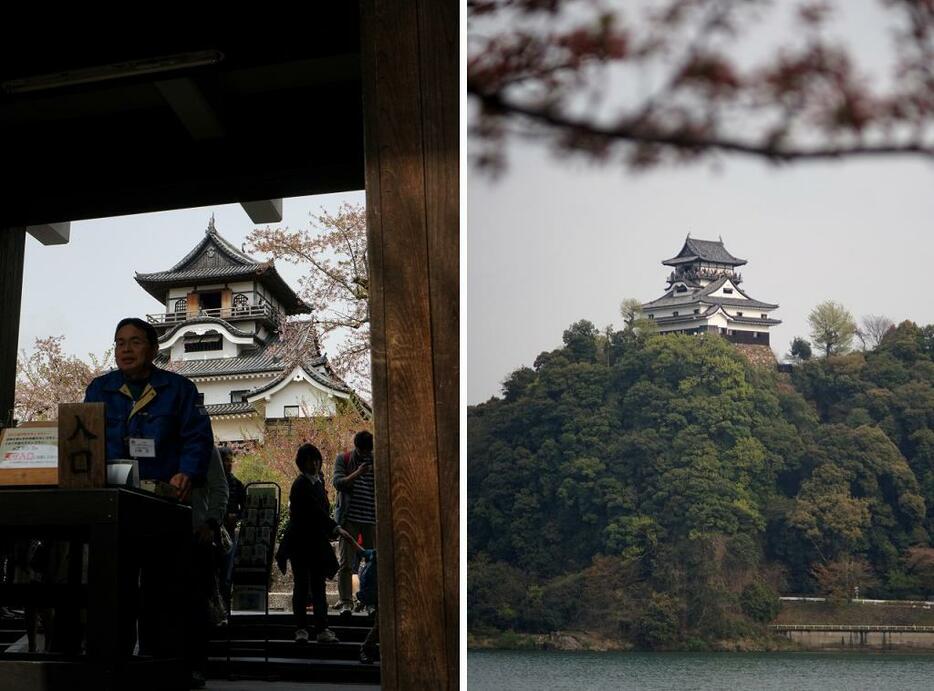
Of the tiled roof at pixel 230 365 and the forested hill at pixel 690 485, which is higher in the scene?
the tiled roof at pixel 230 365

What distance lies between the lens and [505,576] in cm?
865

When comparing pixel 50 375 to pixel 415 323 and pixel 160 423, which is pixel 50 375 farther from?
pixel 415 323

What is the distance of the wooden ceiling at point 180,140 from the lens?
10.7 feet

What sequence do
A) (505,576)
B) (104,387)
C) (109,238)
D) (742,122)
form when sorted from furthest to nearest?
(109,238), (505,576), (742,122), (104,387)

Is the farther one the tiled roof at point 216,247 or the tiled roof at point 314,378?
the tiled roof at point 216,247

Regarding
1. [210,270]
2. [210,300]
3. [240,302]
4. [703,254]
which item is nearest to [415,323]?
[703,254]

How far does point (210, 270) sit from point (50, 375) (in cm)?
555

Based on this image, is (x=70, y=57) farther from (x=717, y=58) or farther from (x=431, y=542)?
(x=717, y=58)

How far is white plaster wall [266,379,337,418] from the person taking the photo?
49.1 feet

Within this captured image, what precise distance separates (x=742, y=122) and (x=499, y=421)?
4379 mm

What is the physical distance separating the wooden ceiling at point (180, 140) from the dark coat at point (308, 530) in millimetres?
1119

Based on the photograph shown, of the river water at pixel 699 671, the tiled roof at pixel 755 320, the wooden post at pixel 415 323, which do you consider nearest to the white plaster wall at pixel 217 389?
the river water at pixel 699 671

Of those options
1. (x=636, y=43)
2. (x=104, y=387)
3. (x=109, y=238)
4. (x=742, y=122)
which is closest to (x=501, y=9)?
(x=636, y=43)

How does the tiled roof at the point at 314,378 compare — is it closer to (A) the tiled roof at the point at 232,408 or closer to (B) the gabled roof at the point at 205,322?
(A) the tiled roof at the point at 232,408
